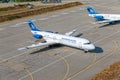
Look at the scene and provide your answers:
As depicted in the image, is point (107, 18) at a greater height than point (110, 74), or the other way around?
point (107, 18)

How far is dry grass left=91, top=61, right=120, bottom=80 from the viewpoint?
31.5 m

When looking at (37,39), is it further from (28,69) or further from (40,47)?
(28,69)

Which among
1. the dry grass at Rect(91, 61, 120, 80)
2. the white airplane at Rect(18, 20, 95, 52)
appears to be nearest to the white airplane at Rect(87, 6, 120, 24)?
the white airplane at Rect(18, 20, 95, 52)

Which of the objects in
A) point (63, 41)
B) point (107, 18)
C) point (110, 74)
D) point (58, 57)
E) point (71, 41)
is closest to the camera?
point (110, 74)

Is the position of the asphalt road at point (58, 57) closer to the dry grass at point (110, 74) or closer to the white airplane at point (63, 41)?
the dry grass at point (110, 74)

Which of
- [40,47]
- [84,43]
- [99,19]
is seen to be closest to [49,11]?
[99,19]

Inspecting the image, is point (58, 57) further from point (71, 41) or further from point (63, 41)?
point (63, 41)

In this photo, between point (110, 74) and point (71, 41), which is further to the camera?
point (71, 41)

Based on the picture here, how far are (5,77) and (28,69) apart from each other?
3.79 metres

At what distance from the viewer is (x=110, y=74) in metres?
32.7

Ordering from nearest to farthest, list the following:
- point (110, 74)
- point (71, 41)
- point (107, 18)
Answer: point (110, 74) < point (71, 41) < point (107, 18)

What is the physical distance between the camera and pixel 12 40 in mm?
51938

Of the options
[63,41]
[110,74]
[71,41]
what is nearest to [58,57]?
[71,41]

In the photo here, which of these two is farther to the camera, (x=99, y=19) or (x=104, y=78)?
(x=99, y=19)
